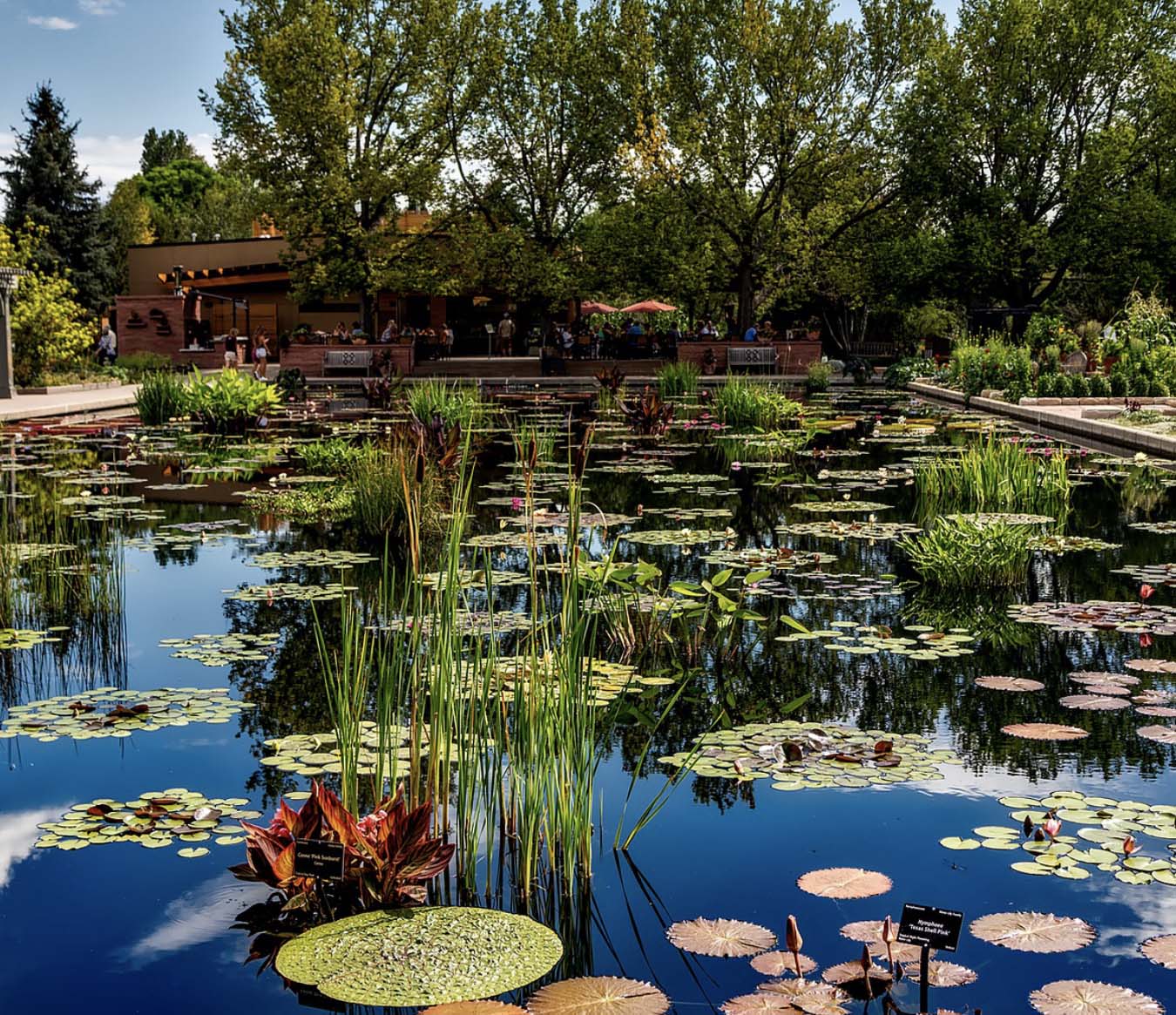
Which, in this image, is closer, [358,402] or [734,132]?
[358,402]

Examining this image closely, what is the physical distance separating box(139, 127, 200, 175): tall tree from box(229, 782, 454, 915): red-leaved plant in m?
90.5

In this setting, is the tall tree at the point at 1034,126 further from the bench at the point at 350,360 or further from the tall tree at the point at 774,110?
the bench at the point at 350,360

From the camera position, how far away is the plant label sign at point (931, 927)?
8.95 ft

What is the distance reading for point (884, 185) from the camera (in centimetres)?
4156

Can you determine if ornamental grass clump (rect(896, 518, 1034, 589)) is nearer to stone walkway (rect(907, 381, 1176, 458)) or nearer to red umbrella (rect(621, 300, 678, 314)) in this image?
stone walkway (rect(907, 381, 1176, 458))

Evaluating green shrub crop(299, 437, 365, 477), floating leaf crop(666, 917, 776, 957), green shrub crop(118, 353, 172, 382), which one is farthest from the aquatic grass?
green shrub crop(118, 353, 172, 382)

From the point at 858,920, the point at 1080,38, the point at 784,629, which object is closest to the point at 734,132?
the point at 1080,38

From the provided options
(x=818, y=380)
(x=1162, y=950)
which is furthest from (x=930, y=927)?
(x=818, y=380)

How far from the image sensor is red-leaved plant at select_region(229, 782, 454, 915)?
3410 millimetres

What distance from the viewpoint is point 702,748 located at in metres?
4.81

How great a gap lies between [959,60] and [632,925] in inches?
1572

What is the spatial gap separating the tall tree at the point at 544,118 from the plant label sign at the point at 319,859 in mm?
36139

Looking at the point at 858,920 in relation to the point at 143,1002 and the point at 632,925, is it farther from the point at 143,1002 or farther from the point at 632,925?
the point at 143,1002

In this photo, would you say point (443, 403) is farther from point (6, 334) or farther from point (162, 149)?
point (162, 149)
